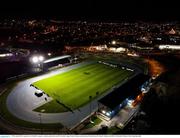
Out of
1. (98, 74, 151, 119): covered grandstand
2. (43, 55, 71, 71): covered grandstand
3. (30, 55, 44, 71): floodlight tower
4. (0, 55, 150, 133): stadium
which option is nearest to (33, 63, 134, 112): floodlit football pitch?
(0, 55, 150, 133): stadium

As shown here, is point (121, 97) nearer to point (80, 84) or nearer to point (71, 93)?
point (71, 93)

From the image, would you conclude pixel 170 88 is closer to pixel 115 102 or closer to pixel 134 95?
pixel 134 95

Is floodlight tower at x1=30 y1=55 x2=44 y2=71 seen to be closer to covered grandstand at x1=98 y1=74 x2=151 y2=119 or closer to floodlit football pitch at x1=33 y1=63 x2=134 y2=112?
floodlit football pitch at x1=33 y1=63 x2=134 y2=112

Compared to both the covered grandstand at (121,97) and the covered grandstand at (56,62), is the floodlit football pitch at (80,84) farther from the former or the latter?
the covered grandstand at (56,62)

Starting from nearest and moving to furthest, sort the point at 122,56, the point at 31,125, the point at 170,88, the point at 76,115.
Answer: the point at 31,125 < the point at 76,115 < the point at 170,88 < the point at 122,56

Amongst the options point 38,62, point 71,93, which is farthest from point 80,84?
point 38,62

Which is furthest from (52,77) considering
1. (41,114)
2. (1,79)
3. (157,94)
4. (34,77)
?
(157,94)

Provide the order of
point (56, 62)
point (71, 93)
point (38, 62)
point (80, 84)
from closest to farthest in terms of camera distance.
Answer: point (71, 93), point (80, 84), point (38, 62), point (56, 62)
